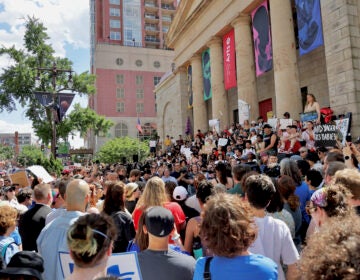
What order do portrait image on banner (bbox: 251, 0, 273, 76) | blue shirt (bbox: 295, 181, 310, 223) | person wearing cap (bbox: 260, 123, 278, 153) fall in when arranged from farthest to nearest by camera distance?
1. portrait image on banner (bbox: 251, 0, 273, 76)
2. person wearing cap (bbox: 260, 123, 278, 153)
3. blue shirt (bbox: 295, 181, 310, 223)

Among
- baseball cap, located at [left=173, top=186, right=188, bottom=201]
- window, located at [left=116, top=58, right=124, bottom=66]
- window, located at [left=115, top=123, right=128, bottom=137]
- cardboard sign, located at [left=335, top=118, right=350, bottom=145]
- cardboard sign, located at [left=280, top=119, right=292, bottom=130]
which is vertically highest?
window, located at [left=116, top=58, right=124, bottom=66]

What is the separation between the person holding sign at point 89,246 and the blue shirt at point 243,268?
689 mm

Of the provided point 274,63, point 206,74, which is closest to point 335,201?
point 274,63

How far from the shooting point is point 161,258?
2.50 m

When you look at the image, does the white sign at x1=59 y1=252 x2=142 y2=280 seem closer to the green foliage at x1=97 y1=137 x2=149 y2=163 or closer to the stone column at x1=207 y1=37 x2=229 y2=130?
the stone column at x1=207 y1=37 x2=229 y2=130

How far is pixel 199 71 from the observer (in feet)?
86.5

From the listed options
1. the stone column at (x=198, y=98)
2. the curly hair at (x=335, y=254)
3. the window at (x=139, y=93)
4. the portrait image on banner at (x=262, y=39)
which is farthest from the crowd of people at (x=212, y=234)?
the window at (x=139, y=93)

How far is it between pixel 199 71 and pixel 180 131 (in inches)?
295

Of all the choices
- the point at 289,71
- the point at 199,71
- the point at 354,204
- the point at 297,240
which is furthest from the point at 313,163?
the point at 199,71

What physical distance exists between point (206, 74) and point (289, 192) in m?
21.3

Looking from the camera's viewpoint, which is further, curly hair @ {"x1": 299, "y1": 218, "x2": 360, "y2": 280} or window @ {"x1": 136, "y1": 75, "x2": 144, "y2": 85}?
window @ {"x1": 136, "y1": 75, "x2": 144, "y2": 85}

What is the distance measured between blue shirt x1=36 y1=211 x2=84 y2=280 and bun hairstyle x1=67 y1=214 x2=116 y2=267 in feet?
3.93

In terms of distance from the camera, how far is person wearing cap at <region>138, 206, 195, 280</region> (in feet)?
7.99

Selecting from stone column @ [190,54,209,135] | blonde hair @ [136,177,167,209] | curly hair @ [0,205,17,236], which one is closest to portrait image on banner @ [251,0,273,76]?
stone column @ [190,54,209,135]
